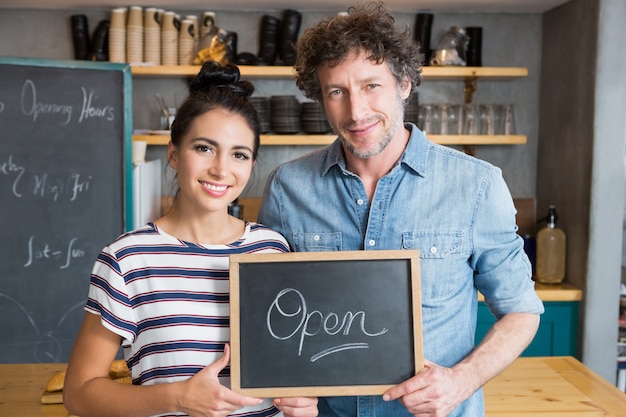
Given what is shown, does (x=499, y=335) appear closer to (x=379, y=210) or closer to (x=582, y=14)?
(x=379, y=210)

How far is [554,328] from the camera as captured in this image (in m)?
3.41

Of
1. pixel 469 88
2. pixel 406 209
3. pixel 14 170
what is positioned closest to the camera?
pixel 406 209

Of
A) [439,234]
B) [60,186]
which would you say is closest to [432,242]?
[439,234]

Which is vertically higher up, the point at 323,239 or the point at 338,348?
the point at 323,239

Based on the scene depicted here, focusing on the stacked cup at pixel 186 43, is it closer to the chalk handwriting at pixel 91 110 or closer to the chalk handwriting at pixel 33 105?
the chalk handwriting at pixel 91 110

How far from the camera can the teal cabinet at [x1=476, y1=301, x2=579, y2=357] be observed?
3.40 meters

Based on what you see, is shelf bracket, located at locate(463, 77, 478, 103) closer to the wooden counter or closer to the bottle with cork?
the bottle with cork

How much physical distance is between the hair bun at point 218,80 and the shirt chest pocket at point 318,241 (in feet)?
1.13

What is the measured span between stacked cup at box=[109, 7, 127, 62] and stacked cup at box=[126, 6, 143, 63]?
28 millimetres

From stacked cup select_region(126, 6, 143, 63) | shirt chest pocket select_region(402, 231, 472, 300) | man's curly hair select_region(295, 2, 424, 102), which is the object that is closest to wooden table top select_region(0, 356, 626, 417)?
shirt chest pocket select_region(402, 231, 472, 300)

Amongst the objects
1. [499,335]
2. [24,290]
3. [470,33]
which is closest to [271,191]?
[499,335]

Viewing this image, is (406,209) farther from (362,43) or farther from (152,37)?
(152,37)

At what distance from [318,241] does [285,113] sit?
2.07 metres

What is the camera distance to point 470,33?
3789 millimetres
